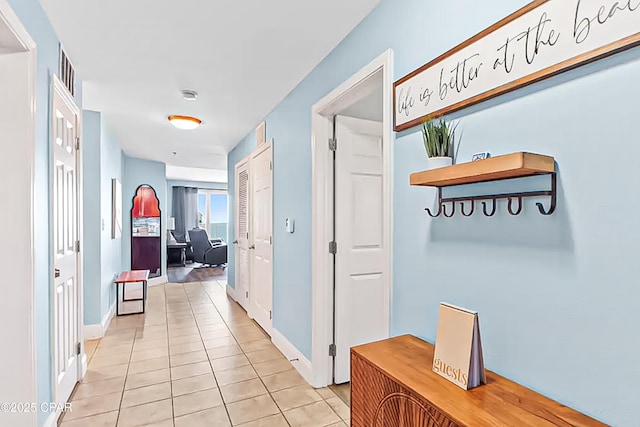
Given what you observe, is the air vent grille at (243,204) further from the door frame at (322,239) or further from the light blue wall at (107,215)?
the door frame at (322,239)

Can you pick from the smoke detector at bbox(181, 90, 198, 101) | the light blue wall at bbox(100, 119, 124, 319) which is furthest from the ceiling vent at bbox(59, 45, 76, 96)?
the light blue wall at bbox(100, 119, 124, 319)

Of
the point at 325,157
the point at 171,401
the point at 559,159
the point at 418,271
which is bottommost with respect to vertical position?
the point at 171,401

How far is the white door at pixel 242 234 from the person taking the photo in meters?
4.47

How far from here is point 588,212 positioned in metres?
0.88

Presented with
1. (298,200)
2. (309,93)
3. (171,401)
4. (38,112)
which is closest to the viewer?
(38,112)

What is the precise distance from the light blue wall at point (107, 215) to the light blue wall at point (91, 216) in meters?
0.08

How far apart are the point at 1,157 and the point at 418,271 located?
196 centimetres

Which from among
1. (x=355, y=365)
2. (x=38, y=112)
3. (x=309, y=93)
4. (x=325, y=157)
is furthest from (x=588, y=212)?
(x=38, y=112)

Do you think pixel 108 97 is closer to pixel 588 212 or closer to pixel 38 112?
pixel 38 112

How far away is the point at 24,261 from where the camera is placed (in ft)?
5.15

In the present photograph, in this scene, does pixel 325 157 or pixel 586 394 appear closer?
pixel 586 394

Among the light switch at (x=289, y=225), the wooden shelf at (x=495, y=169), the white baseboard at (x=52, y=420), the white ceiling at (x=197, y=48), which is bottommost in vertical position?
the white baseboard at (x=52, y=420)

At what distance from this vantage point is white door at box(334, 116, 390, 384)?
2.44m

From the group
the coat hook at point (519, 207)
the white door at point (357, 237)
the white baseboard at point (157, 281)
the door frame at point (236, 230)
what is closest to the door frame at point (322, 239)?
the white door at point (357, 237)
